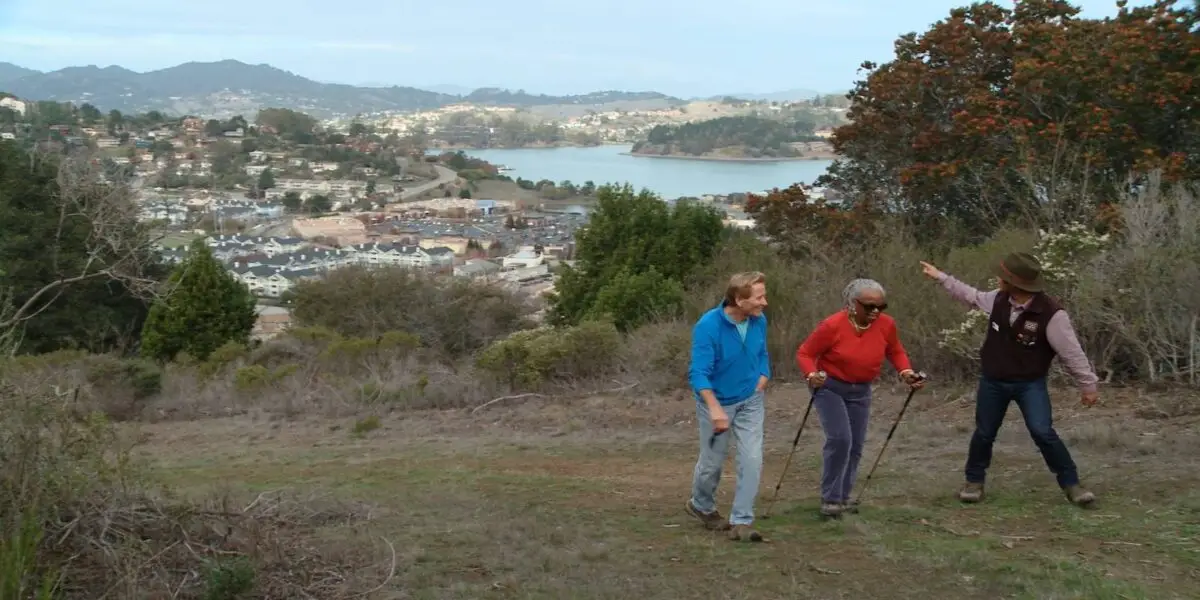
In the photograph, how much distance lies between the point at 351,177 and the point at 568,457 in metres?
66.9

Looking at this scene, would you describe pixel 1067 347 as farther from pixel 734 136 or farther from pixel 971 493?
pixel 734 136

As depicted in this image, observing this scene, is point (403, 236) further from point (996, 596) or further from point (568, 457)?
point (996, 596)

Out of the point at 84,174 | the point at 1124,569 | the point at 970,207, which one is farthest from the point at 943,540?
the point at 970,207

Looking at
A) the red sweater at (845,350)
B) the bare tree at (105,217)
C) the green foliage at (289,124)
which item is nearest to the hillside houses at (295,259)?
the bare tree at (105,217)

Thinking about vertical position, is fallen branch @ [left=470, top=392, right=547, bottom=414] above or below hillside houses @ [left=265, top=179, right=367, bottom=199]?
above

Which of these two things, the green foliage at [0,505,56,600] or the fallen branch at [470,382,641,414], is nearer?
the green foliage at [0,505,56,600]

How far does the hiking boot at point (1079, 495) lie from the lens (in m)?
6.03

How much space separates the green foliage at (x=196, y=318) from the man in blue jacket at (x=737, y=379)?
73.0 ft

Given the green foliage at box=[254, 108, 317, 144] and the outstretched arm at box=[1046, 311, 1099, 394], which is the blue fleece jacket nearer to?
the outstretched arm at box=[1046, 311, 1099, 394]

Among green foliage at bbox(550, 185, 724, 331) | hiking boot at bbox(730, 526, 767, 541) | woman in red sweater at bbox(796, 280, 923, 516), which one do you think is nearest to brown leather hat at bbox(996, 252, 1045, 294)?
woman in red sweater at bbox(796, 280, 923, 516)

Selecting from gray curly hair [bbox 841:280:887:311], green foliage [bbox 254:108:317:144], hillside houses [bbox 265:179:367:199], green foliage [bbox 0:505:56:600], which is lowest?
hillside houses [bbox 265:179:367:199]

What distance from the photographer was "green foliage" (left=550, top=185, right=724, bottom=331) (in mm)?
23000

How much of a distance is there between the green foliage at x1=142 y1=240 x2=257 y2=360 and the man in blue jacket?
73.0ft

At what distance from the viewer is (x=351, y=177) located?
73.1 meters
